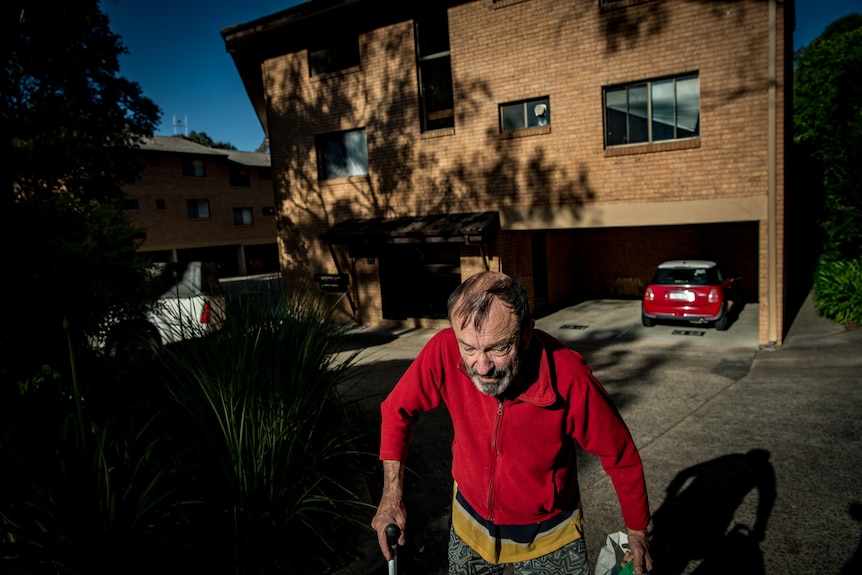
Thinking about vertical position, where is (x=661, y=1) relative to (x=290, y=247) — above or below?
above

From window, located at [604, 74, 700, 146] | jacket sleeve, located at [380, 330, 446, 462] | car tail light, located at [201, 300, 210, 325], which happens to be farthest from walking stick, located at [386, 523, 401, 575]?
window, located at [604, 74, 700, 146]

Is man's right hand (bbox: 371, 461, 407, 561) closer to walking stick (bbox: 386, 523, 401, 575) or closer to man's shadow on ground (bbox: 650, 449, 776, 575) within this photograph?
walking stick (bbox: 386, 523, 401, 575)

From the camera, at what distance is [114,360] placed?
175 inches

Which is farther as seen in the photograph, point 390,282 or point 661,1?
point 390,282

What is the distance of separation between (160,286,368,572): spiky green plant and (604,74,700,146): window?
8.57 m

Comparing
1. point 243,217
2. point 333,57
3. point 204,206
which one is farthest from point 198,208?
point 333,57

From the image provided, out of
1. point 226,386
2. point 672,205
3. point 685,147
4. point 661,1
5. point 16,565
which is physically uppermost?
point 661,1

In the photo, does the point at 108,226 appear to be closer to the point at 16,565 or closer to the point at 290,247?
the point at 16,565

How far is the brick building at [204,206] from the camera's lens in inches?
1332

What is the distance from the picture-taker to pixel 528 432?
2168 millimetres

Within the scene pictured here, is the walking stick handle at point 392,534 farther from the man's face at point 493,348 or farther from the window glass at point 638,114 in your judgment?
the window glass at point 638,114

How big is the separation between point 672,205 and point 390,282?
7.04 meters

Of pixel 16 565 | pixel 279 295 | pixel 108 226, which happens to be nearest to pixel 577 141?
pixel 279 295

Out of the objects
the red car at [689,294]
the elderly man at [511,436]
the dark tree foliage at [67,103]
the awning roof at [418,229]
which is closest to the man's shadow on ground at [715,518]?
the elderly man at [511,436]
